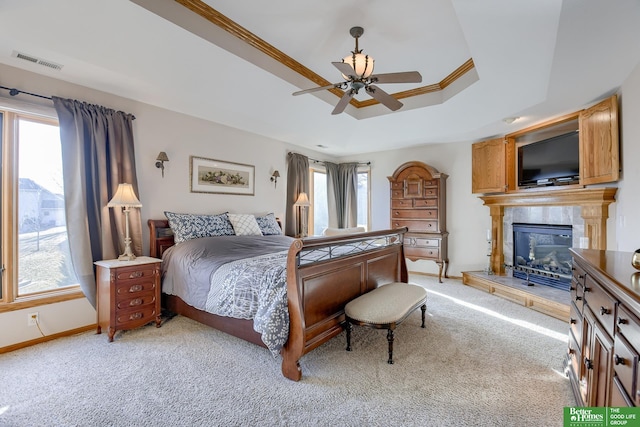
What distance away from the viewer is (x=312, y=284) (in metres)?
2.37

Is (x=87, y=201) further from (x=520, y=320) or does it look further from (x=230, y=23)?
(x=520, y=320)

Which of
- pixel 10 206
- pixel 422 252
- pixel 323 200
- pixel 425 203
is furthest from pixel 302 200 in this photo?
pixel 10 206

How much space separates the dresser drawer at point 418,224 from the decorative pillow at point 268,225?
2352 millimetres

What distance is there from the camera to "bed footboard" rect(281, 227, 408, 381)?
2.18 meters

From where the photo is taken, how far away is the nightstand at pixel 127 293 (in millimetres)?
2832

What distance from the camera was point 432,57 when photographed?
10.5 ft

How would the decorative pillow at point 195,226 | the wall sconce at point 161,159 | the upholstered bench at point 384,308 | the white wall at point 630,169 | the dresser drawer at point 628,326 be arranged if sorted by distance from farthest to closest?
1. the wall sconce at point 161,159
2. the decorative pillow at point 195,226
3. the white wall at point 630,169
4. the upholstered bench at point 384,308
5. the dresser drawer at point 628,326

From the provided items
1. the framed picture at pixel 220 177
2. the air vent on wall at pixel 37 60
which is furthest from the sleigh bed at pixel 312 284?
the air vent on wall at pixel 37 60

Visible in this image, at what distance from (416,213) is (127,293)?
15.0ft

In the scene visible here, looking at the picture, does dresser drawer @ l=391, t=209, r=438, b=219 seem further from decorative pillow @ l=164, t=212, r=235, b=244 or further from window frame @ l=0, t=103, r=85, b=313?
window frame @ l=0, t=103, r=85, b=313

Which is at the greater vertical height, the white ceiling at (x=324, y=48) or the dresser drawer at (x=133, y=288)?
the white ceiling at (x=324, y=48)

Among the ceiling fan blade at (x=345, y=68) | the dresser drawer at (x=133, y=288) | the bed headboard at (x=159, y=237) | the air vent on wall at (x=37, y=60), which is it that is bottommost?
the dresser drawer at (x=133, y=288)

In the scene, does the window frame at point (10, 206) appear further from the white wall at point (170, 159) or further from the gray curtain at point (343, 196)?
the gray curtain at point (343, 196)

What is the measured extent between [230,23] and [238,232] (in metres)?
2.44
